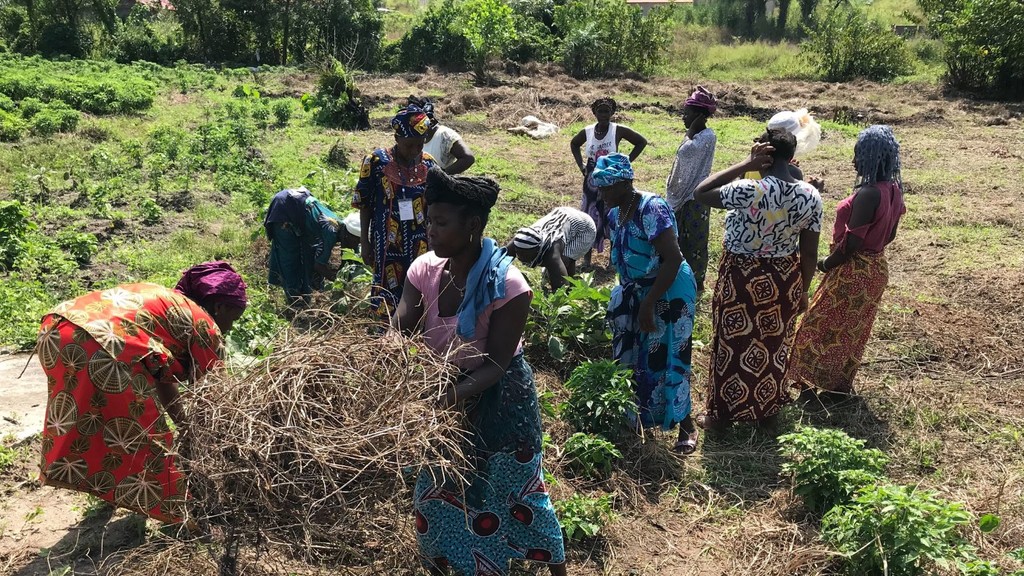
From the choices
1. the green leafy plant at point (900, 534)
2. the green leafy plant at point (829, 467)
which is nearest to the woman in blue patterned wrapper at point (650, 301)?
the green leafy plant at point (829, 467)

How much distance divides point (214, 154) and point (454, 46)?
16.1 meters

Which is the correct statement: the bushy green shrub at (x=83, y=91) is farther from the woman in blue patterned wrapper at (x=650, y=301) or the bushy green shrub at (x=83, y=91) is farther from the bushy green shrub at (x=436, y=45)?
the woman in blue patterned wrapper at (x=650, y=301)

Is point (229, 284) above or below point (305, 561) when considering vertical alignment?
above

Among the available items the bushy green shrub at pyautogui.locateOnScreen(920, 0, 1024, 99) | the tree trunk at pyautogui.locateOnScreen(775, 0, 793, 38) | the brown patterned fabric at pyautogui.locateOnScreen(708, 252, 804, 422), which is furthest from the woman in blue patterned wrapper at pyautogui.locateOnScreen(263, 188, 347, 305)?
the tree trunk at pyautogui.locateOnScreen(775, 0, 793, 38)

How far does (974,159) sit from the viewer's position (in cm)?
1164

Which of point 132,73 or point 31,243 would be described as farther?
point 132,73

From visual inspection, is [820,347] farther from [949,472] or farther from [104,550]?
[104,550]

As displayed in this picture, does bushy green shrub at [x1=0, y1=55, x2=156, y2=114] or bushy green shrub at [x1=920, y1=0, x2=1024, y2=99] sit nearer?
bushy green shrub at [x1=0, y1=55, x2=156, y2=114]

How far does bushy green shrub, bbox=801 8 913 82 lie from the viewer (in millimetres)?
20672

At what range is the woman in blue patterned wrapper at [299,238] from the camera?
542cm

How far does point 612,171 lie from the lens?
3.70 m

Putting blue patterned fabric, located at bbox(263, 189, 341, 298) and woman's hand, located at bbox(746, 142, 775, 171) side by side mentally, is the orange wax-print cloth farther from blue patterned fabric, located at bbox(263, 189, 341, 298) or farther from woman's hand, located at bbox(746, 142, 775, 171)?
woman's hand, located at bbox(746, 142, 775, 171)

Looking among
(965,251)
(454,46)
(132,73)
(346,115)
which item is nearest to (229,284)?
(965,251)

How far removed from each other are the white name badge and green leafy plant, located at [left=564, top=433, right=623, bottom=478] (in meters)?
1.57
